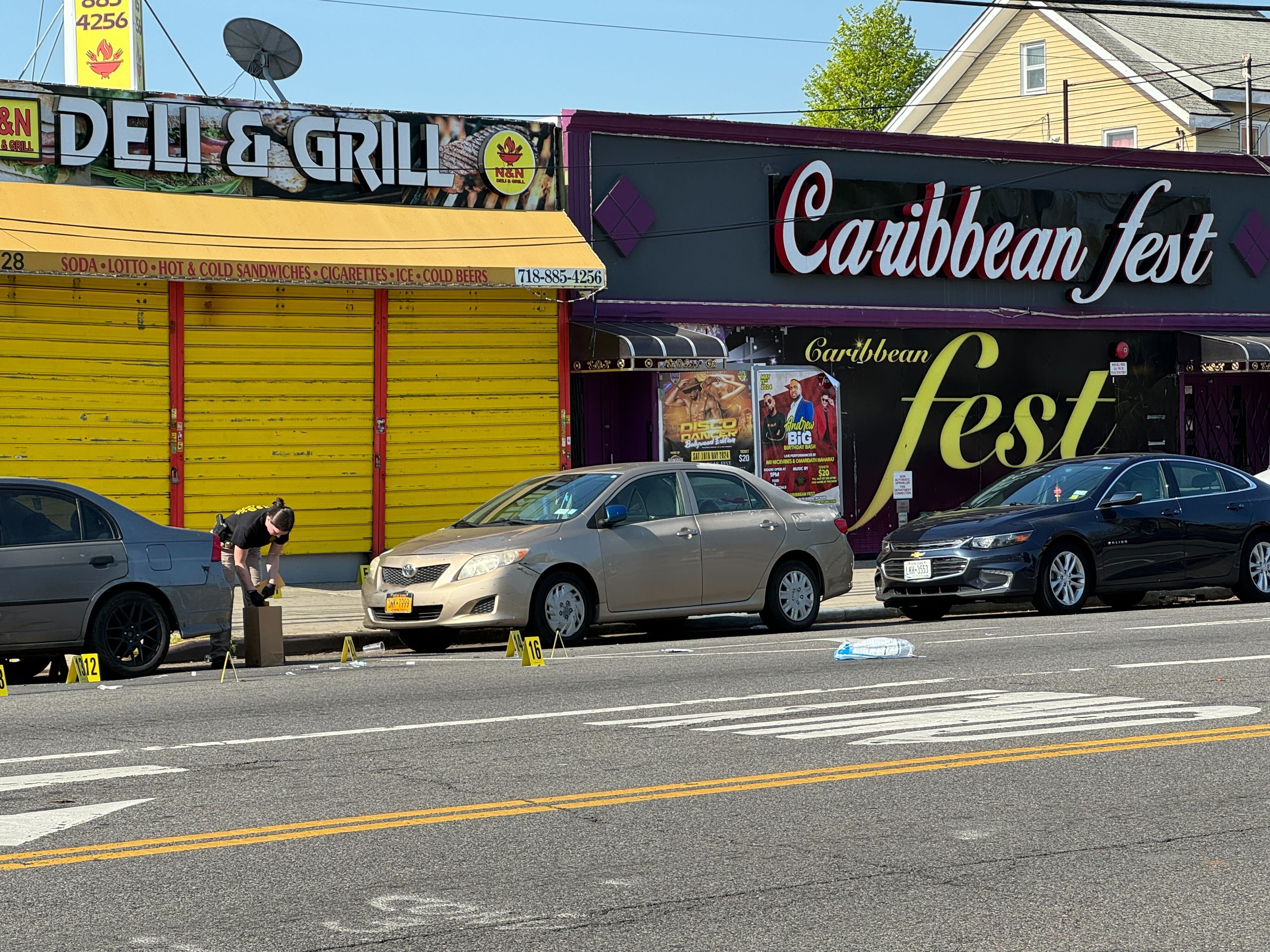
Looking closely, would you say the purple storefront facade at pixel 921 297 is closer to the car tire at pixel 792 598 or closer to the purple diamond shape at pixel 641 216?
the purple diamond shape at pixel 641 216

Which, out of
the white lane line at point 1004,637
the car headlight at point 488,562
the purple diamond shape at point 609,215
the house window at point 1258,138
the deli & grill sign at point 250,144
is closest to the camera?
the white lane line at point 1004,637

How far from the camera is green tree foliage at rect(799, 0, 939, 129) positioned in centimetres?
5819

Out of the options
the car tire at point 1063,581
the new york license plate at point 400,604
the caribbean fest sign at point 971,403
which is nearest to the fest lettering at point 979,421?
the caribbean fest sign at point 971,403

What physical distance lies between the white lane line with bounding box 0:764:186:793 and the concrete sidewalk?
245 inches

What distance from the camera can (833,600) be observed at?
1877cm

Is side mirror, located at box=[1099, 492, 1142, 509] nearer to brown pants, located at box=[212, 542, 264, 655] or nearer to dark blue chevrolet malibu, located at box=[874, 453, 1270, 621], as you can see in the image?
dark blue chevrolet malibu, located at box=[874, 453, 1270, 621]

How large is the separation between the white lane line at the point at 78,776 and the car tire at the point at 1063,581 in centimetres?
1021

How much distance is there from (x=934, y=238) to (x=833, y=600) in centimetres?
728

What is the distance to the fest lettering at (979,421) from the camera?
935 inches

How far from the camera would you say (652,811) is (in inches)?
276

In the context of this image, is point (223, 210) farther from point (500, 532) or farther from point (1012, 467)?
point (1012, 467)

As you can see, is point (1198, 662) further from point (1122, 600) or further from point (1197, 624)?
point (1122, 600)

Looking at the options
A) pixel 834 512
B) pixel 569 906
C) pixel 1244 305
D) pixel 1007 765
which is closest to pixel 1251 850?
pixel 1007 765

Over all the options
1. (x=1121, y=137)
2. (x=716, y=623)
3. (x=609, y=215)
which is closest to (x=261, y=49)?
(x=609, y=215)
